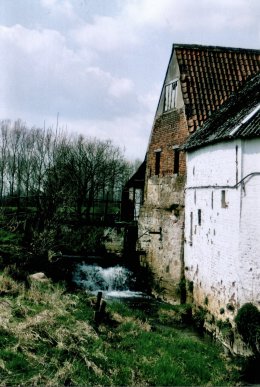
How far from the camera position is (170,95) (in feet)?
67.7

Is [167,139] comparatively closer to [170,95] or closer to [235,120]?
[170,95]

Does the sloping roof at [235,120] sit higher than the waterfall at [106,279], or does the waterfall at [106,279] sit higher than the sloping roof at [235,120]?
the sloping roof at [235,120]

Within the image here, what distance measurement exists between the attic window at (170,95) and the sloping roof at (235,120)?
2.59 m

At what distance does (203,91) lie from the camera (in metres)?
19.4

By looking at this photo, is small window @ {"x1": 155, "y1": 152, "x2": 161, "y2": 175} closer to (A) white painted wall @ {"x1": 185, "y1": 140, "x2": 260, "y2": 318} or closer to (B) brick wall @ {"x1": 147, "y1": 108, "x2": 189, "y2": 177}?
(B) brick wall @ {"x1": 147, "y1": 108, "x2": 189, "y2": 177}

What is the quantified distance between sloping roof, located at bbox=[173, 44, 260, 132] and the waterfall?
Result: 326 inches

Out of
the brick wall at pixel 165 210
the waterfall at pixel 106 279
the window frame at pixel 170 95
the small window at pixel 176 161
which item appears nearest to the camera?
the brick wall at pixel 165 210

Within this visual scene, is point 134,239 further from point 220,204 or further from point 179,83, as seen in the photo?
point 220,204

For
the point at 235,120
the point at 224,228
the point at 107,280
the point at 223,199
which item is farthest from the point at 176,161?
the point at 107,280

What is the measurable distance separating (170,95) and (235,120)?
682cm

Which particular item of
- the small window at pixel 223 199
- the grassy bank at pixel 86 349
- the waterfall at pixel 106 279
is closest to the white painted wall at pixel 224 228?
the small window at pixel 223 199

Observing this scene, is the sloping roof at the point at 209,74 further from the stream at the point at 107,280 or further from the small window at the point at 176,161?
the stream at the point at 107,280

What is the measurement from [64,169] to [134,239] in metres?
16.1

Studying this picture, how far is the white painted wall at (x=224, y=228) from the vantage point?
12.6 metres
